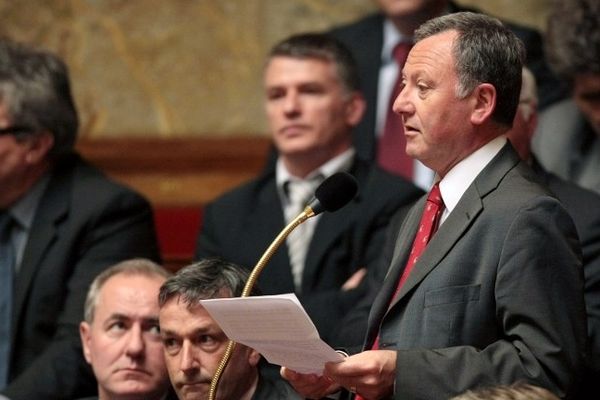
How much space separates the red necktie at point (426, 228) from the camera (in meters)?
2.71

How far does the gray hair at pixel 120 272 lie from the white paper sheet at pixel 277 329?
2.98 feet

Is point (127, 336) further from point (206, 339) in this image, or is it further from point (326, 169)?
point (326, 169)

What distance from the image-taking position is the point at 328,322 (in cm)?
359

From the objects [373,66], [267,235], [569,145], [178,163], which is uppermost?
[373,66]

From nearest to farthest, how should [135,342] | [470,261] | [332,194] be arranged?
[470,261]
[332,194]
[135,342]

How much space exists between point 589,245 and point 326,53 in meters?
1.07

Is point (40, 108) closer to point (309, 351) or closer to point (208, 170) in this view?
point (208, 170)

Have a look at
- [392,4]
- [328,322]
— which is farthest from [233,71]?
[328,322]

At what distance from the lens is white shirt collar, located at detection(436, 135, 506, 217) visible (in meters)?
2.69

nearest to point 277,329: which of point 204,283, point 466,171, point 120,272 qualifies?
point 466,171

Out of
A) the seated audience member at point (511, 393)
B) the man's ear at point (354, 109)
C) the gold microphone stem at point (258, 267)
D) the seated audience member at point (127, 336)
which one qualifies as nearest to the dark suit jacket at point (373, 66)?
the man's ear at point (354, 109)

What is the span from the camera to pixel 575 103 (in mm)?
4293

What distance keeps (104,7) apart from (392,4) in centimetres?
148

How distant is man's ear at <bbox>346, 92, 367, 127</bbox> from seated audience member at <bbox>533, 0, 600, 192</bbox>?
55cm
